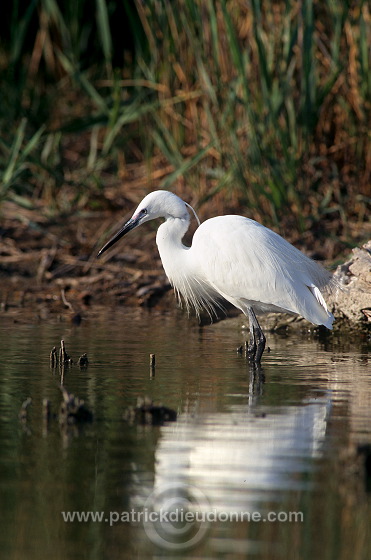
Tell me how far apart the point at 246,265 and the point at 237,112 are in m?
2.99

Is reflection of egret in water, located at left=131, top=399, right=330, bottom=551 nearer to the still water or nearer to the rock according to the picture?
the still water

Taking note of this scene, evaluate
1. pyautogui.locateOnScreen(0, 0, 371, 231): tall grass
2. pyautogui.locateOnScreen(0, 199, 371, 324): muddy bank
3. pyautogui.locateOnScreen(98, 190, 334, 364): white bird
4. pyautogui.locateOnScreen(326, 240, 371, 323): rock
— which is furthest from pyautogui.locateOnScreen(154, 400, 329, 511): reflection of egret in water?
pyautogui.locateOnScreen(0, 0, 371, 231): tall grass

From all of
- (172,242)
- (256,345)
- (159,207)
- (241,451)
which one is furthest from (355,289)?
(241,451)

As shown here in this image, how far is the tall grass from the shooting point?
328 inches

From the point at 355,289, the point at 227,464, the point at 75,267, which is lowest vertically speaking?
the point at 227,464

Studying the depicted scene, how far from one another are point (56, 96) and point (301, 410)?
722cm

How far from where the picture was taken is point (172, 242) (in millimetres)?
6547

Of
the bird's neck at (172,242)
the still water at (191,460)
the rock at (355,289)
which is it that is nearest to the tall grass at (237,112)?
the rock at (355,289)

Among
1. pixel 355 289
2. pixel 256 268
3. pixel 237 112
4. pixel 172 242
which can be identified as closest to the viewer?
pixel 256 268

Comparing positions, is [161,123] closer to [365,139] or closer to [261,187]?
[261,187]

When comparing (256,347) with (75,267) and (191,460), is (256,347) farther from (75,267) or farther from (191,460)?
(75,267)

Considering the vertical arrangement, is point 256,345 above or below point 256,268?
below

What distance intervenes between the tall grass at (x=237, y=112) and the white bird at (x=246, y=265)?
201cm

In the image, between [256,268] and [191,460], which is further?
[256,268]
